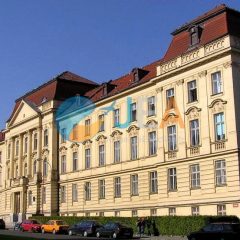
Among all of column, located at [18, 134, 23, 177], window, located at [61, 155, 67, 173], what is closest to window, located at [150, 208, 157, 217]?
window, located at [61, 155, 67, 173]

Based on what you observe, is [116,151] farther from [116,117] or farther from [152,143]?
[152,143]

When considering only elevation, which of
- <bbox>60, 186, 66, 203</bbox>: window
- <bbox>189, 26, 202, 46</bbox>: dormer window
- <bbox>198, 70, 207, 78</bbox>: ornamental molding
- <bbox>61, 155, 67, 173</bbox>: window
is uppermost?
<bbox>189, 26, 202, 46</bbox>: dormer window

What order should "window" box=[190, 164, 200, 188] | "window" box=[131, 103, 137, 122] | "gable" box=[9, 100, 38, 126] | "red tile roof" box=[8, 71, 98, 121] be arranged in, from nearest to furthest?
"window" box=[190, 164, 200, 188], "window" box=[131, 103, 137, 122], "red tile roof" box=[8, 71, 98, 121], "gable" box=[9, 100, 38, 126]

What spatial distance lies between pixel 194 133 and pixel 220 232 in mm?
15092

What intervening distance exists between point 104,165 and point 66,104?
45.0ft

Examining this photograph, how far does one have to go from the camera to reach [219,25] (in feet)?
145

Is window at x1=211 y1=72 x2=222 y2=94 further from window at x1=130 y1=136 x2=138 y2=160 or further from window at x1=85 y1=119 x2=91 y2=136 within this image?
window at x1=85 y1=119 x2=91 y2=136

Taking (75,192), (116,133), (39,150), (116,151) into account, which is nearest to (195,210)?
(116,151)

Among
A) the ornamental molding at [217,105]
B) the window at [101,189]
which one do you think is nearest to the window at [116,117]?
the window at [101,189]

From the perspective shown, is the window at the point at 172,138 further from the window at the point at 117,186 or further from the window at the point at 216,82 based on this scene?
the window at the point at 117,186

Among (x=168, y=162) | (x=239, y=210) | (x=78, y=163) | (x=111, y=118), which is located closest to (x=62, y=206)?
(x=78, y=163)

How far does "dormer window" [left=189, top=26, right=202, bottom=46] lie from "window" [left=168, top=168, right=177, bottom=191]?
1224cm

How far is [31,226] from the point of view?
54.3m

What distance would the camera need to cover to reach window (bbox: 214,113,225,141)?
1667 inches
